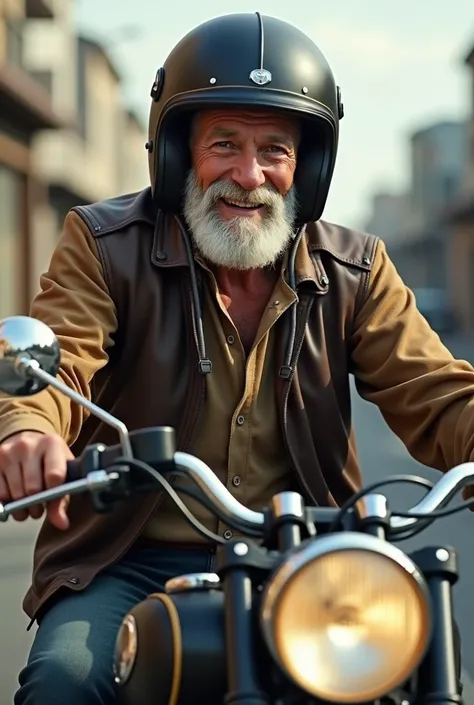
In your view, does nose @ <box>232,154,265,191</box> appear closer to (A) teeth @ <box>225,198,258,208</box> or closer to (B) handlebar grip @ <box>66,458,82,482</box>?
(A) teeth @ <box>225,198,258,208</box>

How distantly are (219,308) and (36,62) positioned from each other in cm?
3568

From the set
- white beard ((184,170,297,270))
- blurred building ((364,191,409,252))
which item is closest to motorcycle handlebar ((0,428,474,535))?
white beard ((184,170,297,270))

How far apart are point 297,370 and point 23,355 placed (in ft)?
3.54

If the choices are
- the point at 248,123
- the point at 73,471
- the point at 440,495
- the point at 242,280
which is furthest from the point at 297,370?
the point at 73,471

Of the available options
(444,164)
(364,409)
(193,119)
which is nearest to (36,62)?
(364,409)

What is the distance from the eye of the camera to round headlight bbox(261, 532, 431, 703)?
1.69 m

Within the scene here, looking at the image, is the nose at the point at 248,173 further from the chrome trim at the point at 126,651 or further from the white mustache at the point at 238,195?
the chrome trim at the point at 126,651

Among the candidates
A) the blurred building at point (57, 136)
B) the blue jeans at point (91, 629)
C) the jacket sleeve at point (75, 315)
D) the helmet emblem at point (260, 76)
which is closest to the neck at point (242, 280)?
the jacket sleeve at point (75, 315)

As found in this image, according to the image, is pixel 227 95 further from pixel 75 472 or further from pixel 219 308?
pixel 75 472

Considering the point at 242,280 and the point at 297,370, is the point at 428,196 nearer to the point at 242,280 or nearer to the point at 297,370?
the point at 242,280

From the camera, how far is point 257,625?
1745 mm

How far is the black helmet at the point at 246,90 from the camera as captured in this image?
2.90 meters

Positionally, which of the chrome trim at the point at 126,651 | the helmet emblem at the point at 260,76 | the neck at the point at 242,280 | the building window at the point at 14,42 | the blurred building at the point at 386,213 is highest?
the blurred building at the point at 386,213

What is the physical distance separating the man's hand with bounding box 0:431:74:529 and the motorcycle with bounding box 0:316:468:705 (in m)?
0.03
